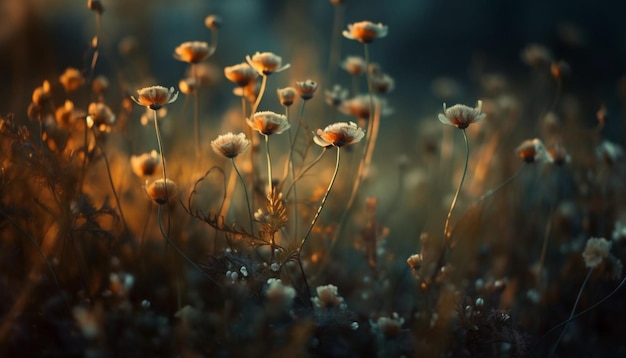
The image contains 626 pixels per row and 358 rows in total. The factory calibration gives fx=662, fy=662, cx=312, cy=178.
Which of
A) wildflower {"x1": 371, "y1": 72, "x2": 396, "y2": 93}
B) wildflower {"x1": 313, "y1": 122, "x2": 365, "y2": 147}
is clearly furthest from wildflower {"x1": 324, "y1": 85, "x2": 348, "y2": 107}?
wildflower {"x1": 313, "y1": 122, "x2": 365, "y2": 147}

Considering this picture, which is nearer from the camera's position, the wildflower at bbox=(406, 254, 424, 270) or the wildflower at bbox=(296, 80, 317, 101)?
the wildflower at bbox=(406, 254, 424, 270)

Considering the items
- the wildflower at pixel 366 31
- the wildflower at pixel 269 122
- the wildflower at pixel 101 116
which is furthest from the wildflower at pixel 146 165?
the wildflower at pixel 366 31

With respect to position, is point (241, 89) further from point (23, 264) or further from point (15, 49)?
point (15, 49)

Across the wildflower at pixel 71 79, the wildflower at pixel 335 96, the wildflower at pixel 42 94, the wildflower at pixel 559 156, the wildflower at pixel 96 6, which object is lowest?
the wildflower at pixel 559 156

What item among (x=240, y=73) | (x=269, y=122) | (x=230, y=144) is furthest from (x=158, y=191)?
(x=240, y=73)

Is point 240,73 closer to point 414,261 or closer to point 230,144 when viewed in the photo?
point 230,144

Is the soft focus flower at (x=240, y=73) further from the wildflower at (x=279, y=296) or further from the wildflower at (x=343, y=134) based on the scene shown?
the wildflower at (x=279, y=296)

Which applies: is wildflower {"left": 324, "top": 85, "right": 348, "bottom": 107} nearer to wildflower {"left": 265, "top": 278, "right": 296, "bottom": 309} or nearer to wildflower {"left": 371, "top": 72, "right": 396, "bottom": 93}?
wildflower {"left": 371, "top": 72, "right": 396, "bottom": 93}

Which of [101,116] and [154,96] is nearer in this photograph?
[154,96]
